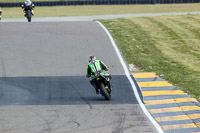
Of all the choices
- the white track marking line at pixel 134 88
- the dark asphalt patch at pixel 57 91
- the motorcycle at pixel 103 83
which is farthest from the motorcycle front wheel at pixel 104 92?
the white track marking line at pixel 134 88

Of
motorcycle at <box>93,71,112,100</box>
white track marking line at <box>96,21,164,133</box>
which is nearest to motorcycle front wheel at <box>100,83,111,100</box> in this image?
motorcycle at <box>93,71,112,100</box>

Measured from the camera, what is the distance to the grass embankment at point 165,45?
2062 cm

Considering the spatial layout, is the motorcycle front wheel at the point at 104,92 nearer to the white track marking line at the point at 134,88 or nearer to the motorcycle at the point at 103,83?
the motorcycle at the point at 103,83

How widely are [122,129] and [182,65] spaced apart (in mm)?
10655

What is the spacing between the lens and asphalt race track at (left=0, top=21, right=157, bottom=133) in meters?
13.0

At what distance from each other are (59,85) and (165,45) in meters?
9.68

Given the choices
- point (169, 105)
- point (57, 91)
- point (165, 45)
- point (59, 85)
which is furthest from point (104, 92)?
point (165, 45)

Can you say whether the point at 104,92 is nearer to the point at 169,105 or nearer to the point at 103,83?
the point at 103,83

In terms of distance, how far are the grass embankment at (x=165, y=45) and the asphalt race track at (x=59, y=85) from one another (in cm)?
118

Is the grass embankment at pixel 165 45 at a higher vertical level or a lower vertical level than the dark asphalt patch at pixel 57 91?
lower

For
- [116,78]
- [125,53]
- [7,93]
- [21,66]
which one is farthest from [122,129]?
[125,53]

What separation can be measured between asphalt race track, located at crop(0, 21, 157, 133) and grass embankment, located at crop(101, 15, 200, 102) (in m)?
1.18

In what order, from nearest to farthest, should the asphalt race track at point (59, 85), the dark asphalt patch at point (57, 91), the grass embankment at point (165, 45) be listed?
the asphalt race track at point (59, 85)
the dark asphalt patch at point (57, 91)
the grass embankment at point (165, 45)

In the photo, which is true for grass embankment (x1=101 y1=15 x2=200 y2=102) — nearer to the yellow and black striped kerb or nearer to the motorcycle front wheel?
the yellow and black striped kerb
